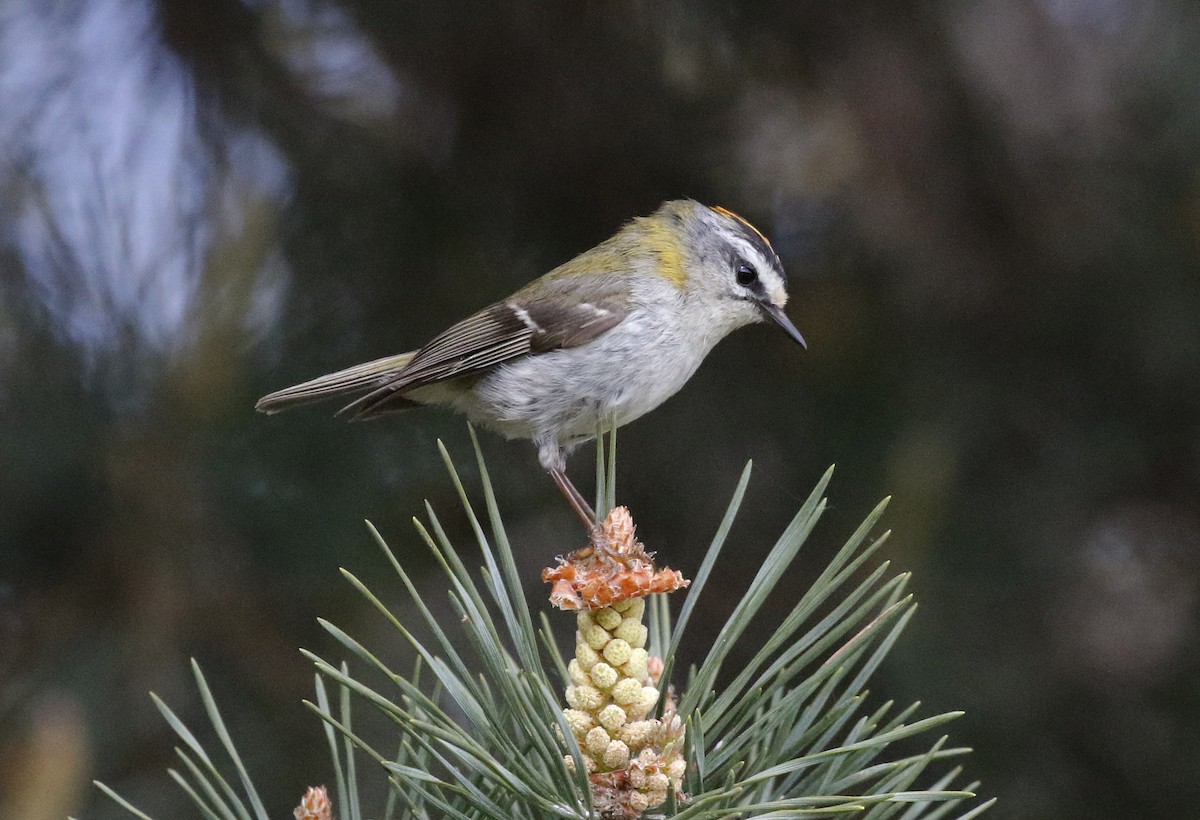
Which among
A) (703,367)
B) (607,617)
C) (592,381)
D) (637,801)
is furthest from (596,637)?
(703,367)

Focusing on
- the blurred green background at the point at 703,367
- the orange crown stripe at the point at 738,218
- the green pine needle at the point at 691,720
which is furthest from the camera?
the orange crown stripe at the point at 738,218

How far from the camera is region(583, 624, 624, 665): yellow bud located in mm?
823

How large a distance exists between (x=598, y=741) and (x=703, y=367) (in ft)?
4.21

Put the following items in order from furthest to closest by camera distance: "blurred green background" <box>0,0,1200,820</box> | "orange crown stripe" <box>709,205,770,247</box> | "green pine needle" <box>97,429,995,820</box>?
1. "orange crown stripe" <box>709,205,770,247</box>
2. "blurred green background" <box>0,0,1200,820</box>
3. "green pine needle" <box>97,429,995,820</box>

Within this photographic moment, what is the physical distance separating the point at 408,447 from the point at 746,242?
0.71m

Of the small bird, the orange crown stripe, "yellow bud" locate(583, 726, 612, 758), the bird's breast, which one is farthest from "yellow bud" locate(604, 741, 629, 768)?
the orange crown stripe

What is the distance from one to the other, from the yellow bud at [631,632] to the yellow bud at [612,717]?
0.16 ft

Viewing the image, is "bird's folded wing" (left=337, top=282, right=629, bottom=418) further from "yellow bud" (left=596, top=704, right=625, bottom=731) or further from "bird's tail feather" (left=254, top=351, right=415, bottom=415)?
"yellow bud" (left=596, top=704, right=625, bottom=731)

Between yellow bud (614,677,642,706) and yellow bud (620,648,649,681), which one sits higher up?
yellow bud (620,648,649,681)

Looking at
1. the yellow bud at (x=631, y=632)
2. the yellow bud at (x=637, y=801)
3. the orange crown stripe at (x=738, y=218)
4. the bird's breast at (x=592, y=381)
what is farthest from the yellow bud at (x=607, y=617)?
the orange crown stripe at (x=738, y=218)

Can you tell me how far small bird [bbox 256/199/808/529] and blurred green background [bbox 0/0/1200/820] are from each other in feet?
0.23

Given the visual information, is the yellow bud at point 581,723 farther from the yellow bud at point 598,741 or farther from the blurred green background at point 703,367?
the blurred green background at point 703,367

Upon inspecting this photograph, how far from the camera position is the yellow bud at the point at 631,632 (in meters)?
0.83

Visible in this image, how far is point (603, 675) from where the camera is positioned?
2.69ft
